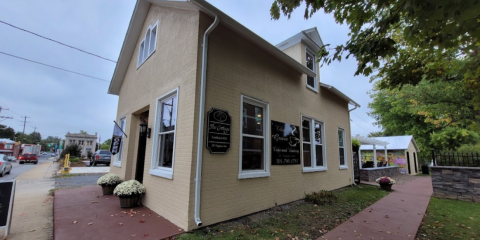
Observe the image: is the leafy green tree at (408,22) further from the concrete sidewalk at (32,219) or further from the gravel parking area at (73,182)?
the gravel parking area at (73,182)

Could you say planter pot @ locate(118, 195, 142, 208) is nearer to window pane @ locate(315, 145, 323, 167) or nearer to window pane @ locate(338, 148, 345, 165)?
window pane @ locate(315, 145, 323, 167)

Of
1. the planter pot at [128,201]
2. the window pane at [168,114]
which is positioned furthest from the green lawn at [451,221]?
the planter pot at [128,201]

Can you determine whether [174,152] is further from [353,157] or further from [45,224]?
[353,157]

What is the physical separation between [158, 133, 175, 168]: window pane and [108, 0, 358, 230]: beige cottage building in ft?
0.09

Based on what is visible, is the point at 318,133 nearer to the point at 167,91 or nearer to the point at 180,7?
the point at 167,91

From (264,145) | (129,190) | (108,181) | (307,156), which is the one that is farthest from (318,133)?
(108,181)

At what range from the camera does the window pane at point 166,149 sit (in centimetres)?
507

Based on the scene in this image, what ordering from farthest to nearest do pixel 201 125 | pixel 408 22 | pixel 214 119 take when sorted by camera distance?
pixel 214 119
pixel 201 125
pixel 408 22

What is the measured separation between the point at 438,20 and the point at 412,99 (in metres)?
15.1

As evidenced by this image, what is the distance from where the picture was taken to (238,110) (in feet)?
16.2

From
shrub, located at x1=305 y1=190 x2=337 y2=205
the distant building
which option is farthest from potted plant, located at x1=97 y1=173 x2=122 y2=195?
the distant building

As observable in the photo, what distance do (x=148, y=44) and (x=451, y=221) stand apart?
10.3 m

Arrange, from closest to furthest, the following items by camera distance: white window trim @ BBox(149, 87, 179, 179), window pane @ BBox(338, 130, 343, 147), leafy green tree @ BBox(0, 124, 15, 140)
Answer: white window trim @ BBox(149, 87, 179, 179) → window pane @ BBox(338, 130, 343, 147) → leafy green tree @ BBox(0, 124, 15, 140)

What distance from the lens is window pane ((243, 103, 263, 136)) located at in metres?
5.32
